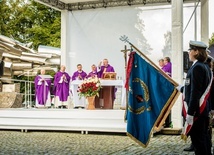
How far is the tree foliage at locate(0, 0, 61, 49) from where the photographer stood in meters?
35.1

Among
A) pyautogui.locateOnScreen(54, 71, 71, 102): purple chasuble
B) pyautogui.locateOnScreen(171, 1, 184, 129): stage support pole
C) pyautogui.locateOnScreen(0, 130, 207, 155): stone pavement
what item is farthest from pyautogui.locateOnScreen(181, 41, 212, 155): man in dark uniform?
pyautogui.locateOnScreen(54, 71, 71, 102): purple chasuble

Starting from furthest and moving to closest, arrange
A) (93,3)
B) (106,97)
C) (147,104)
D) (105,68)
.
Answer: (93,3) < (105,68) < (106,97) < (147,104)

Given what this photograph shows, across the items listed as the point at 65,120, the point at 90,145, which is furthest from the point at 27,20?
the point at 90,145

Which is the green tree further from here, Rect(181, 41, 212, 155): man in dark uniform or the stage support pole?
Rect(181, 41, 212, 155): man in dark uniform

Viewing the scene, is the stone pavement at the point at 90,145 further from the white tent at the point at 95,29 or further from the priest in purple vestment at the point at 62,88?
the white tent at the point at 95,29

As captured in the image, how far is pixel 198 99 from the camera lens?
170 inches

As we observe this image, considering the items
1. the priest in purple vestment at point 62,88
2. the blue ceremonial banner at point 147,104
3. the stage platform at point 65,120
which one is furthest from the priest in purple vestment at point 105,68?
the blue ceremonial banner at point 147,104

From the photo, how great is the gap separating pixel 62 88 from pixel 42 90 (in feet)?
2.94

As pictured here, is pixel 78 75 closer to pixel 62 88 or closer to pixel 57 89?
pixel 62 88

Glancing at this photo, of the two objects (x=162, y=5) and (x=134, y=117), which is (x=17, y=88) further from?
(x=134, y=117)

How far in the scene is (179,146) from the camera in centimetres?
824

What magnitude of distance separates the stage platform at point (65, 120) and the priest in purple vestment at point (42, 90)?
463cm

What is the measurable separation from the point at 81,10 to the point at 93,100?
21.3ft

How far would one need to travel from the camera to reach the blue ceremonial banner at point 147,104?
6.49 m
